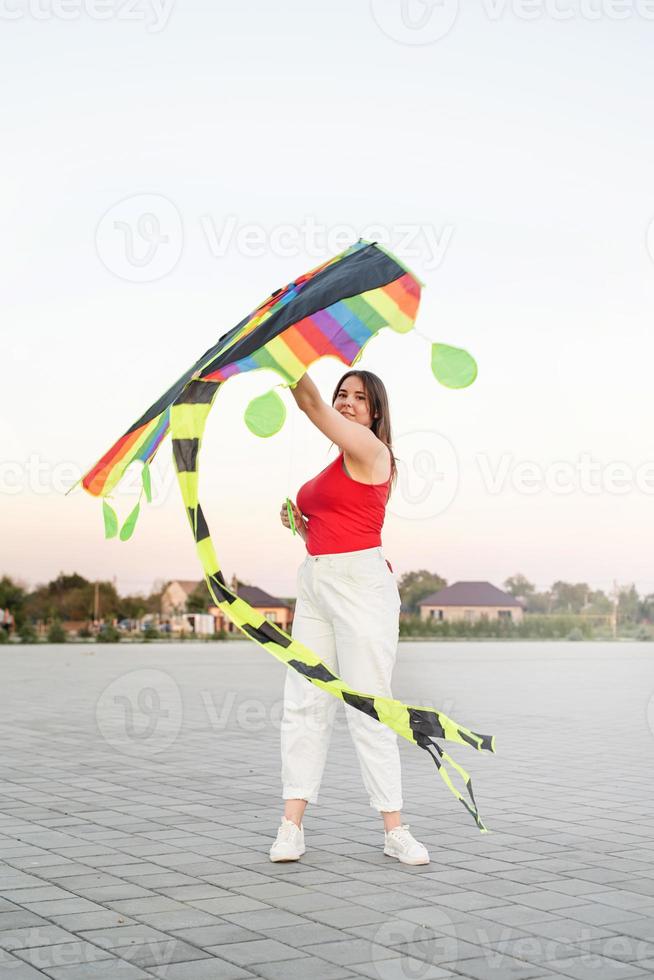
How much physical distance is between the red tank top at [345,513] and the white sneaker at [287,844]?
43.9 inches

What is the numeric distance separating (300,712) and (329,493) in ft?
2.95

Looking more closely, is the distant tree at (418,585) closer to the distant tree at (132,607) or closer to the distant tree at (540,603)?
the distant tree at (540,603)

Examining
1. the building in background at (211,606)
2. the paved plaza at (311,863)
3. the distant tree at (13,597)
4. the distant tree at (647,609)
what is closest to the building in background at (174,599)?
the building in background at (211,606)

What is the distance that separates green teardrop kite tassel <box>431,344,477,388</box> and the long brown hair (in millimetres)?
542

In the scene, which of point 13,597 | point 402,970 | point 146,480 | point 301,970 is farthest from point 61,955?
point 13,597

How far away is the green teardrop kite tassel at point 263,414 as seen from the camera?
16.7 feet

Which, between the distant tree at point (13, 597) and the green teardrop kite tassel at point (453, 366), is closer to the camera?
the green teardrop kite tassel at point (453, 366)

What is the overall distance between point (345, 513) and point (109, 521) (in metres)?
0.97

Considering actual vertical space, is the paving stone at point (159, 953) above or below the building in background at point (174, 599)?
below

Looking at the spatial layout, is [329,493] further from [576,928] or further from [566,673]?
[566,673]

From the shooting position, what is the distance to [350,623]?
15.2 feet

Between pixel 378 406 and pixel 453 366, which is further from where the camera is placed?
pixel 378 406

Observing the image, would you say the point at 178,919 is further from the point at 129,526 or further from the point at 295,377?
the point at 295,377

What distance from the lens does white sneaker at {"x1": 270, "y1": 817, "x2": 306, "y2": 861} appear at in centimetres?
465
